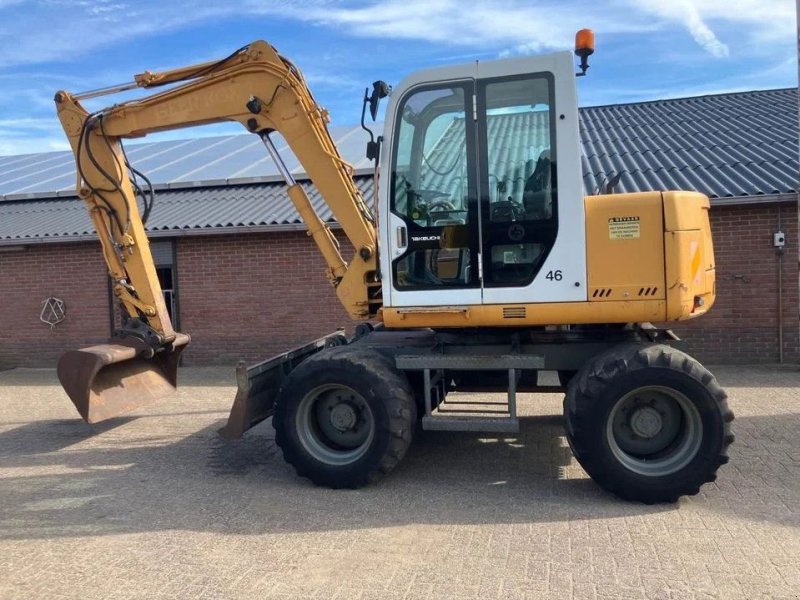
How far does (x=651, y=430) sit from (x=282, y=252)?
7.78 metres

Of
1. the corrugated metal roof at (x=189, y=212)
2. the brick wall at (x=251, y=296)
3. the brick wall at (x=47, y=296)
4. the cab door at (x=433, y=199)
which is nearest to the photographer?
the cab door at (x=433, y=199)

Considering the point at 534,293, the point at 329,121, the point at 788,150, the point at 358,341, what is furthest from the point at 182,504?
the point at 788,150

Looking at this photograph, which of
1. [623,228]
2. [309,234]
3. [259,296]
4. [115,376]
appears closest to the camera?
[623,228]

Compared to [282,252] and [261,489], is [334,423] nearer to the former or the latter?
[261,489]

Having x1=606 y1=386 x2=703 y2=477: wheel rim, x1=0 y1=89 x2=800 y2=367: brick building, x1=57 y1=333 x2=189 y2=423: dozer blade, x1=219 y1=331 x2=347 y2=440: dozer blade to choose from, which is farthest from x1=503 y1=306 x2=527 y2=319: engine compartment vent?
x1=0 y1=89 x2=800 y2=367: brick building

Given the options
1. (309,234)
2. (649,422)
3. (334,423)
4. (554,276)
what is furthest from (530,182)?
(334,423)

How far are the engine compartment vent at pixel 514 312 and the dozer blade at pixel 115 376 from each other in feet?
12.6

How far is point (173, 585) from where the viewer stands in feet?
12.9

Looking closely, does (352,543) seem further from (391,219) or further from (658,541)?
(391,219)

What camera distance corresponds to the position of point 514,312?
519 cm

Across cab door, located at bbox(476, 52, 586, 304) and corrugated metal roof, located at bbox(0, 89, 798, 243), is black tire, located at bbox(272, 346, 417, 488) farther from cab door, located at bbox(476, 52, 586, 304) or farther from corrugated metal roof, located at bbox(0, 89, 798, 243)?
corrugated metal roof, located at bbox(0, 89, 798, 243)

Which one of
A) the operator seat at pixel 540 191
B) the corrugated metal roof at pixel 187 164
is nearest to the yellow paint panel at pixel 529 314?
the operator seat at pixel 540 191

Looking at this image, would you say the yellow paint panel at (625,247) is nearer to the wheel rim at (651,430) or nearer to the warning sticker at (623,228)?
the warning sticker at (623,228)

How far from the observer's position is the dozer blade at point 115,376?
6.51 m
